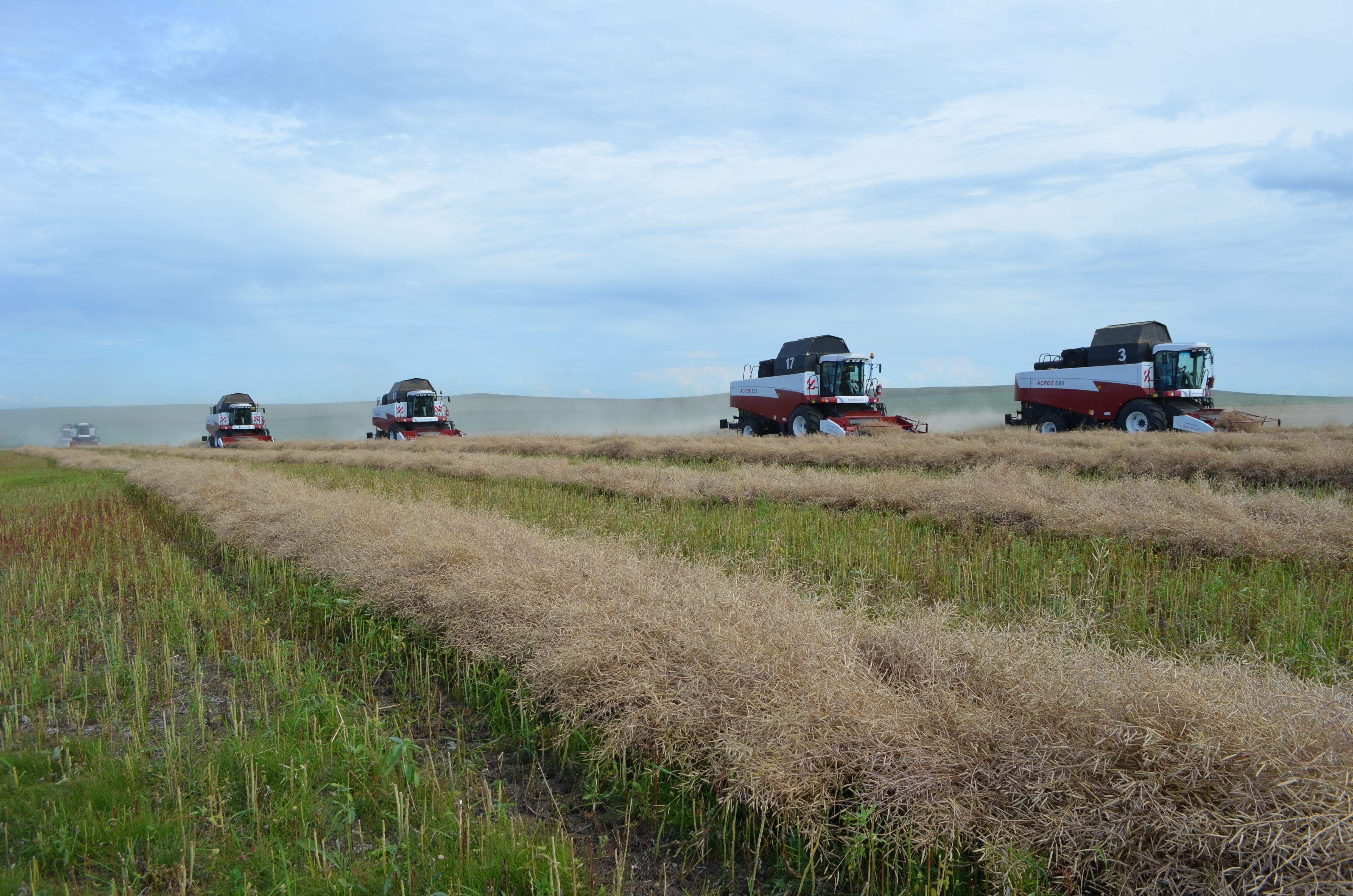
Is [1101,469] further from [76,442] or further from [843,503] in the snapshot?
[76,442]

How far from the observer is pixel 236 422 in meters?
43.2

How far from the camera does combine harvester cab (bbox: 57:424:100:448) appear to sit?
180 feet

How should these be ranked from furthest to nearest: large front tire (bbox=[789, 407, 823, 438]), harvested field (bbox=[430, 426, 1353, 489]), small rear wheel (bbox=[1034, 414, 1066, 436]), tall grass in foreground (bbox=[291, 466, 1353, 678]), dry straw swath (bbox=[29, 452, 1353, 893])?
small rear wheel (bbox=[1034, 414, 1066, 436])
large front tire (bbox=[789, 407, 823, 438])
harvested field (bbox=[430, 426, 1353, 489])
tall grass in foreground (bbox=[291, 466, 1353, 678])
dry straw swath (bbox=[29, 452, 1353, 893])

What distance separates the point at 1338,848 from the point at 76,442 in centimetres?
6974

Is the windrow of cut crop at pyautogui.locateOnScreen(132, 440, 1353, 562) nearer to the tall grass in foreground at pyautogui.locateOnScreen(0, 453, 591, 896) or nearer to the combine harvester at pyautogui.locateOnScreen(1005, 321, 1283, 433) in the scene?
the tall grass in foreground at pyautogui.locateOnScreen(0, 453, 591, 896)

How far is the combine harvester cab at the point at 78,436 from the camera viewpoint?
2154 inches

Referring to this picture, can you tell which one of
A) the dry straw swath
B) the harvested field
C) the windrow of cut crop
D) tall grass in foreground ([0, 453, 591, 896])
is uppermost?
the harvested field

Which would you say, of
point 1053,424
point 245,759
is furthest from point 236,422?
point 245,759

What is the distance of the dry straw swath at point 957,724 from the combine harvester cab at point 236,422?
A: 4392 centimetres

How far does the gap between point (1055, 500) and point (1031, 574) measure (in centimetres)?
291

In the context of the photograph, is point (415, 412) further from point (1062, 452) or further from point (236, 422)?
point (1062, 452)

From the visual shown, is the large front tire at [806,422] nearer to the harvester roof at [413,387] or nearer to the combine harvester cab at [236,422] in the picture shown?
the harvester roof at [413,387]

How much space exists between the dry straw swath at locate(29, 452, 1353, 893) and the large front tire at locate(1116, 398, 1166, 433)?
20.7 m

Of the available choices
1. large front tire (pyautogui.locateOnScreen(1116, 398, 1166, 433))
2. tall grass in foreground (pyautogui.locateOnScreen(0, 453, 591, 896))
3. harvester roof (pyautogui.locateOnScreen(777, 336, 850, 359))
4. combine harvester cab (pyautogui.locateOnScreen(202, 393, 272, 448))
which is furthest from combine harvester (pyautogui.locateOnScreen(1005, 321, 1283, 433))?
combine harvester cab (pyautogui.locateOnScreen(202, 393, 272, 448))
